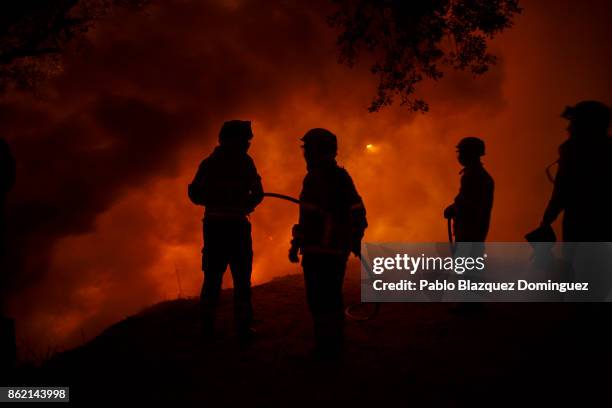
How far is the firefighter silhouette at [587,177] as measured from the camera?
4301 mm

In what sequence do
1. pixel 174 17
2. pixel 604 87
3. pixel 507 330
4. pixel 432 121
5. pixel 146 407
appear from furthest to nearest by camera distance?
pixel 174 17 < pixel 432 121 < pixel 604 87 < pixel 507 330 < pixel 146 407

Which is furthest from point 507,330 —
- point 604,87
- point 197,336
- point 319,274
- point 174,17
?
point 174,17

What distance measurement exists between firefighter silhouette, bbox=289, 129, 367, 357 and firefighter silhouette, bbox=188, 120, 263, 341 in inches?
41.6

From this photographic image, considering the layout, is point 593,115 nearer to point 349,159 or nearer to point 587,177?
point 587,177

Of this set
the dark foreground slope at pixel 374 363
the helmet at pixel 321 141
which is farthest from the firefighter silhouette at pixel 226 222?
the helmet at pixel 321 141

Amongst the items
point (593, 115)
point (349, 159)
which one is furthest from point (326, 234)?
point (349, 159)

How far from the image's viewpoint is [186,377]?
4352 mm

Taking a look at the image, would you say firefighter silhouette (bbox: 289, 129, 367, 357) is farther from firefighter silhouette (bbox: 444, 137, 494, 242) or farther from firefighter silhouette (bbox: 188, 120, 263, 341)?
firefighter silhouette (bbox: 444, 137, 494, 242)

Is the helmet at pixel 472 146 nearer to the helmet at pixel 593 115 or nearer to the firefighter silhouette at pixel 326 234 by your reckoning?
the helmet at pixel 593 115

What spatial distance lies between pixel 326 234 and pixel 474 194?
295 centimetres

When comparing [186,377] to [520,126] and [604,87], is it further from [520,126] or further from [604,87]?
[520,126]

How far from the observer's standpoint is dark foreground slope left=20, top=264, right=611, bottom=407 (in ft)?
12.3

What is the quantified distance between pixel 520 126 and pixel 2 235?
20941 millimetres

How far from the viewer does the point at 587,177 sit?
437 centimetres
